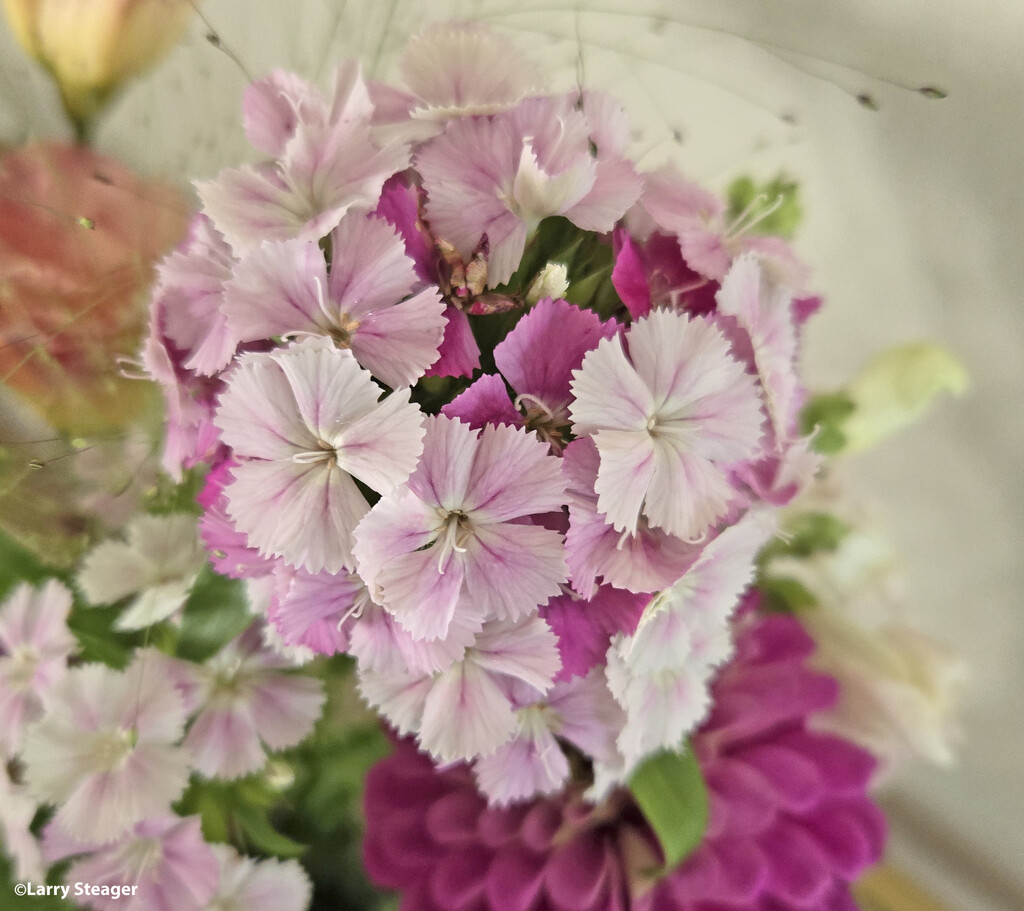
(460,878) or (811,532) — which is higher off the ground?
(811,532)

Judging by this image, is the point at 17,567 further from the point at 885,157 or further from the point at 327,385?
the point at 885,157

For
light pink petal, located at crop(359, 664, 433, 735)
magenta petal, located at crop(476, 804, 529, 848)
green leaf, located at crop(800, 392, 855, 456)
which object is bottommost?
magenta petal, located at crop(476, 804, 529, 848)

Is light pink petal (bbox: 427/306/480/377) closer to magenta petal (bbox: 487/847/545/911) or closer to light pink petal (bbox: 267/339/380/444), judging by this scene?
light pink petal (bbox: 267/339/380/444)

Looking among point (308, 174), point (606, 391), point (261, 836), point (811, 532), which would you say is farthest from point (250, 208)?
point (811, 532)

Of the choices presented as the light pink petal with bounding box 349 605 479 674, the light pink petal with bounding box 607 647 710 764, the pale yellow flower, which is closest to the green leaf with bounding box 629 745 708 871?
the light pink petal with bounding box 607 647 710 764

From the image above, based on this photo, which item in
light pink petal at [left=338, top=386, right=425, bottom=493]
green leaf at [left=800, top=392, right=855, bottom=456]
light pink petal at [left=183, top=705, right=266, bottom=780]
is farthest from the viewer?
green leaf at [left=800, top=392, right=855, bottom=456]

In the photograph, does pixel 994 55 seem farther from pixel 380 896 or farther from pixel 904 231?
pixel 380 896
